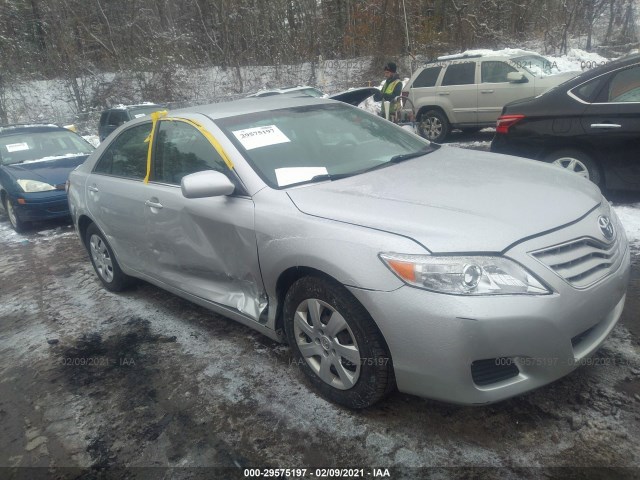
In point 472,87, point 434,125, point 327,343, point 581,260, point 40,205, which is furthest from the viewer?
point 434,125

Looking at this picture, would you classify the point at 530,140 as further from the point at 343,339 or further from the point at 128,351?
the point at 128,351

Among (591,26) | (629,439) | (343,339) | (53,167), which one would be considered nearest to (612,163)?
(629,439)

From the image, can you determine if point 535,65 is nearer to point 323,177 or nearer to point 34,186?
point 323,177

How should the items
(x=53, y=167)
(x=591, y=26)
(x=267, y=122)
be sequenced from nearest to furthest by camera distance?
(x=267, y=122) → (x=53, y=167) → (x=591, y=26)

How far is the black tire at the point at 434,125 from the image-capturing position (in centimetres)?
1109

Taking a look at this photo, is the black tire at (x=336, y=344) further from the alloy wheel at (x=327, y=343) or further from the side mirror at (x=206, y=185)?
the side mirror at (x=206, y=185)

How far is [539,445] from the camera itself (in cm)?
230

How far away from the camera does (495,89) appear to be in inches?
406

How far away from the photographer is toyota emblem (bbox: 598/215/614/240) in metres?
2.54

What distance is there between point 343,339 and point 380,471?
628mm

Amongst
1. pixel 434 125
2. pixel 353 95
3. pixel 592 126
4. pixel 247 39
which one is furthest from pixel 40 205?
pixel 247 39

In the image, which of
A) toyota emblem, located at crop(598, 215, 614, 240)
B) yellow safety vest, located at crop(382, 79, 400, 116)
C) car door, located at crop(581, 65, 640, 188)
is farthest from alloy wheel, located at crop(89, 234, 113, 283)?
yellow safety vest, located at crop(382, 79, 400, 116)

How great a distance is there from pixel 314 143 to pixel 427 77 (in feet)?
29.6

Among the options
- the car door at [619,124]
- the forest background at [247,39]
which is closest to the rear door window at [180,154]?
the car door at [619,124]
